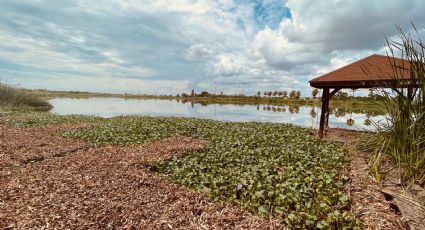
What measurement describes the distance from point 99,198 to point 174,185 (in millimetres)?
1550

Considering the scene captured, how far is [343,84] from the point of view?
33.3ft

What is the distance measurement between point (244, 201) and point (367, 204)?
209 cm

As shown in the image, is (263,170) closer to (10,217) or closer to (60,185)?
(60,185)

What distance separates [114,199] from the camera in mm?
5141

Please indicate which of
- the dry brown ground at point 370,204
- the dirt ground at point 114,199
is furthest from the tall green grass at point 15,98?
the dry brown ground at point 370,204

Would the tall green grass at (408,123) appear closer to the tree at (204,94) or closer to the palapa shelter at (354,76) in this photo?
the palapa shelter at (354,76)

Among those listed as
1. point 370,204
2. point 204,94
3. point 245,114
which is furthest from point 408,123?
point 204,94

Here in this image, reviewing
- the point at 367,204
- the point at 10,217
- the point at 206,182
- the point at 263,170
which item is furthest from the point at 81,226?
the point at 367,204

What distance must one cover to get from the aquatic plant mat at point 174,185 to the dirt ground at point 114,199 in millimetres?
18

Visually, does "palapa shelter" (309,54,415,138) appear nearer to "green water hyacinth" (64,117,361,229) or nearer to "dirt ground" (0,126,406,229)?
"green water hyacinth" (64,117,361,229)

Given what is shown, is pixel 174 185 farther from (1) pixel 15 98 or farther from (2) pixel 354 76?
(1) pixel 15 98

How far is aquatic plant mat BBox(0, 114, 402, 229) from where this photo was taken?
4375mm

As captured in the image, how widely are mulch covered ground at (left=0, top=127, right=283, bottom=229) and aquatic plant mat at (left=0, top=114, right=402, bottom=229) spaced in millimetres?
18

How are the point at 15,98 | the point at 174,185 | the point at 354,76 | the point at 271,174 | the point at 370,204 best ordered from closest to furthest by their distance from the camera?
the point at 370,204, the point at 174,185, the point at 271,174, the point at 354,76, the point at 15,98
